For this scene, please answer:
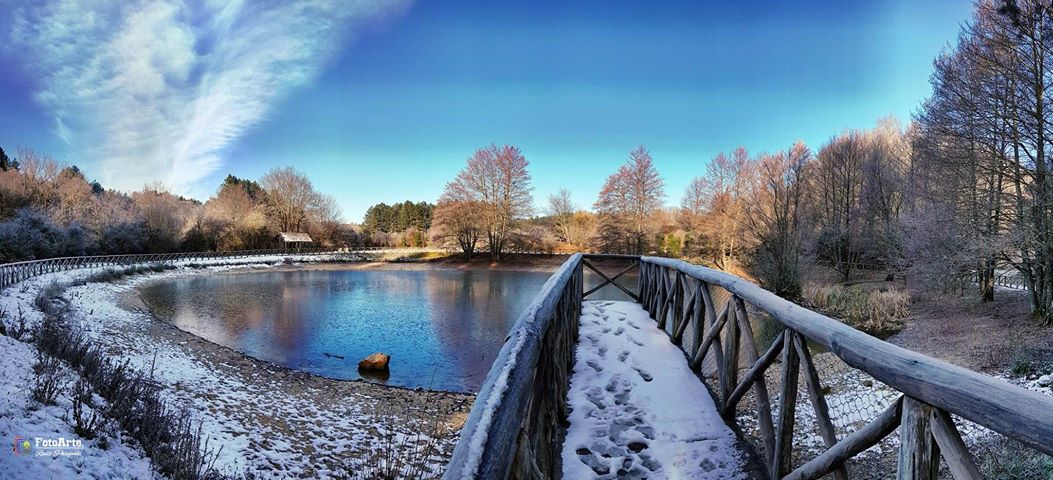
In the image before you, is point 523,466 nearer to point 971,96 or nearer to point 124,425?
point 124,425

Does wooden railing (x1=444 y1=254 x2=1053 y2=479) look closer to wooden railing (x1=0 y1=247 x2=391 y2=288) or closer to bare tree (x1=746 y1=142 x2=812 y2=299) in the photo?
bare tree (x1=746 y1=142 x2=812 y2=299)

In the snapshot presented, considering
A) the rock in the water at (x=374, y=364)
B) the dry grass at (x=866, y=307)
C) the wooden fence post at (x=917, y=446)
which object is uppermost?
the wooden fence post at (x=917, y=446)

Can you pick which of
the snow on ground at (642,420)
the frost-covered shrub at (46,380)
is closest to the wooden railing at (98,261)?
the frost-covered shrub at (46,380)

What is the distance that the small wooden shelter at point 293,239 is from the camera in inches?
1937

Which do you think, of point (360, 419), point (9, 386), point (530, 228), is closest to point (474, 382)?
point (360, 419)

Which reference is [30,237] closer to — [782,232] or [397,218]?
[782,232]

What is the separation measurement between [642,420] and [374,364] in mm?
8607

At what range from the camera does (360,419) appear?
24.8 feet

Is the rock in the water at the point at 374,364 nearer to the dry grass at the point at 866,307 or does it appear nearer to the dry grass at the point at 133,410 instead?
the dry grass at the point at 133,410

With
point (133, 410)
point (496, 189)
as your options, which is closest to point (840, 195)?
point (496, 189)

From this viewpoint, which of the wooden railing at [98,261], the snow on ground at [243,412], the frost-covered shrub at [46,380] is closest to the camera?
the snow on ground at [243,412]

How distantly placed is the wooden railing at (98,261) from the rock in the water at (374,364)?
1409 centimetres

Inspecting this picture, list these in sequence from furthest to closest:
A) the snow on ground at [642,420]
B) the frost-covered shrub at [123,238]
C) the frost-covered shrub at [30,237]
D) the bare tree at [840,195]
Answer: the frost-covered shrub at [123,238] < the bare tree at [840,195] < the frost-covered shrub at [30,237] < the snow on ground at [642,420]

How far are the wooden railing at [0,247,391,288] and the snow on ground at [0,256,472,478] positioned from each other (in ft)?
22.1
